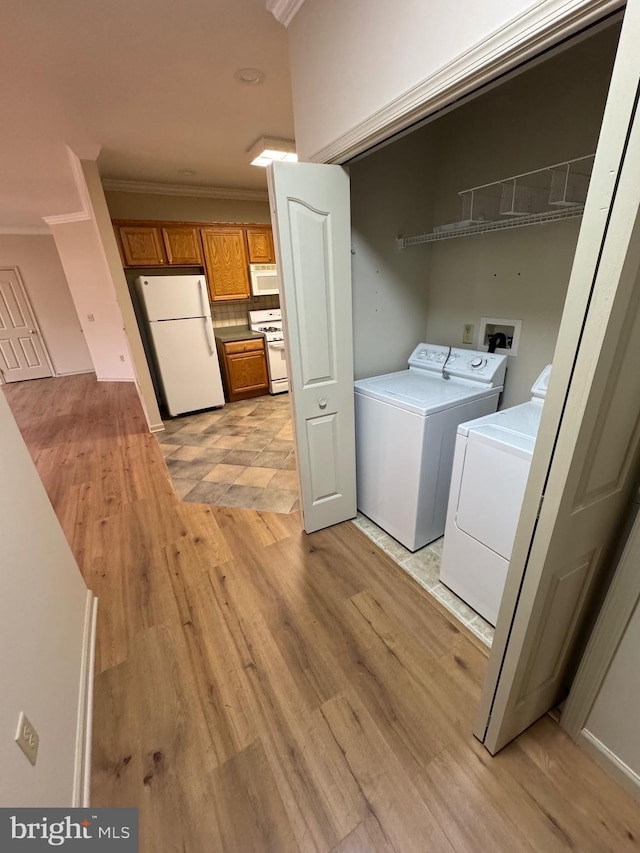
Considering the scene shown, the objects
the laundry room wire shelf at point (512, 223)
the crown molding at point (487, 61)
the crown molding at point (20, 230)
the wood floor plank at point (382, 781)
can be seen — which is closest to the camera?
the crown molding at point (487, 61)

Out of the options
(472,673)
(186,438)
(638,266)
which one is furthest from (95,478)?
(638,266)

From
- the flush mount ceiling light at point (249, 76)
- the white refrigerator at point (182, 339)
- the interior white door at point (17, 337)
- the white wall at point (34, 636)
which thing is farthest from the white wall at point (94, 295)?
the white wall at point (34, 636)

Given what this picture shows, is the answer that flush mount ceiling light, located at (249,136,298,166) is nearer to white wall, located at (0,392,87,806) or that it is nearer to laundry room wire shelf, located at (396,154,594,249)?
laundry room wire shelf, located at (396,154,594,249)

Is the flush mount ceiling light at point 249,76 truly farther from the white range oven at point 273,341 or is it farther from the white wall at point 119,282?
the white range oven at point 273,341

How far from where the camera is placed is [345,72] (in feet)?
4.40

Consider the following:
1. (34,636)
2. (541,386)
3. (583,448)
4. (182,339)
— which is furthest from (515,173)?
(182,339)

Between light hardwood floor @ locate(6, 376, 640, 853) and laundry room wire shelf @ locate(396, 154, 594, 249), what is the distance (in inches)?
72.7

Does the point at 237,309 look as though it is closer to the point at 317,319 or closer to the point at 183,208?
the point at 183,208

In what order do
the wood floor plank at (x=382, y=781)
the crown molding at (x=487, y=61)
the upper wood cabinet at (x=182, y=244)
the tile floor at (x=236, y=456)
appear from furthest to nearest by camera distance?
the upper wood cabinet at (x=182, y=244) < the tile floor at (x=236, y=456) < the wood floor plank at (x=382, y=781) < the crown molding at (x=487, y=61)

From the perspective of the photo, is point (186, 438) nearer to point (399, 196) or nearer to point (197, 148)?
point (197, 148)

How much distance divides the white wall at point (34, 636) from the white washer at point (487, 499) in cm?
165

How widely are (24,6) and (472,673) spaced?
3346 millimetres

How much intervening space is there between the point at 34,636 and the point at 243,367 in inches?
151

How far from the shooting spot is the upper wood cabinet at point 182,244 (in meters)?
4.00
